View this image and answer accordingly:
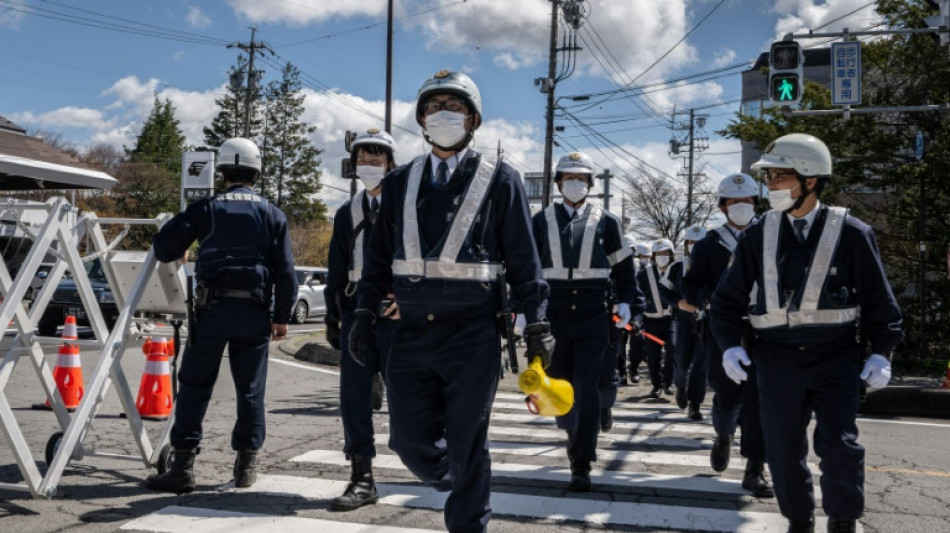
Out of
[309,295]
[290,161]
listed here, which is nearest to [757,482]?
[309,295]

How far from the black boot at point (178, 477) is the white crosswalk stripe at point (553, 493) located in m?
0.27

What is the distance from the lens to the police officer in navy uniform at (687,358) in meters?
9.48

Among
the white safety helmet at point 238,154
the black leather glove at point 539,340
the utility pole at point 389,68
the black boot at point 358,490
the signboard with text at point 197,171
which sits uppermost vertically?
the utility pole at point 389,68

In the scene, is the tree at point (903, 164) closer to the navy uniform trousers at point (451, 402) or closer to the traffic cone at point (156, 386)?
the traffic cone at point (156, 386)

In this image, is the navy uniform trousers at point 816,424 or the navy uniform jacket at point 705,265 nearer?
the navy uniform trousers at point 816,424

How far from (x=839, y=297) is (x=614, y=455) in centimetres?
338

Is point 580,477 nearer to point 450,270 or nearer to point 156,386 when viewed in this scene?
point 450,270

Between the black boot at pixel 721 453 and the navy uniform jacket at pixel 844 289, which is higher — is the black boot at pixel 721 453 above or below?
below

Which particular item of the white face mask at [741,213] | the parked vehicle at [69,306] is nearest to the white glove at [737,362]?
the white face mask at [741,213]

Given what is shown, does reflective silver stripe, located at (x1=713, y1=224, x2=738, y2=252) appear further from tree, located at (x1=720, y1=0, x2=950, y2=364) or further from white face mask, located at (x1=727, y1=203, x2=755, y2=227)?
tree, located at (x1=720, y1=0, x2=950, y2=364)

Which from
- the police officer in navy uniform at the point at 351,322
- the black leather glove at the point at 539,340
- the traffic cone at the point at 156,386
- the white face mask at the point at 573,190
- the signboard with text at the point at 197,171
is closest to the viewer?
the black leather glove at the point at 539,340

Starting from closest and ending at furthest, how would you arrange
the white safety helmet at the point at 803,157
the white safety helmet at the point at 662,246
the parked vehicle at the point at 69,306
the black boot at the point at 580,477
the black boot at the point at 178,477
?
the white safety helmet at the point at 803,157 < the black boot at the point at 178,477 < the black boot at the point at 580,477 < the white safety helmet at the point at 662,246 < the parked vehicle at the point at 69,306

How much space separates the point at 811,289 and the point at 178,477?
3829mm

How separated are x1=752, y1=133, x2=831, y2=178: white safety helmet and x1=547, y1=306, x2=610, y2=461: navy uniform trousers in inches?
76.5
